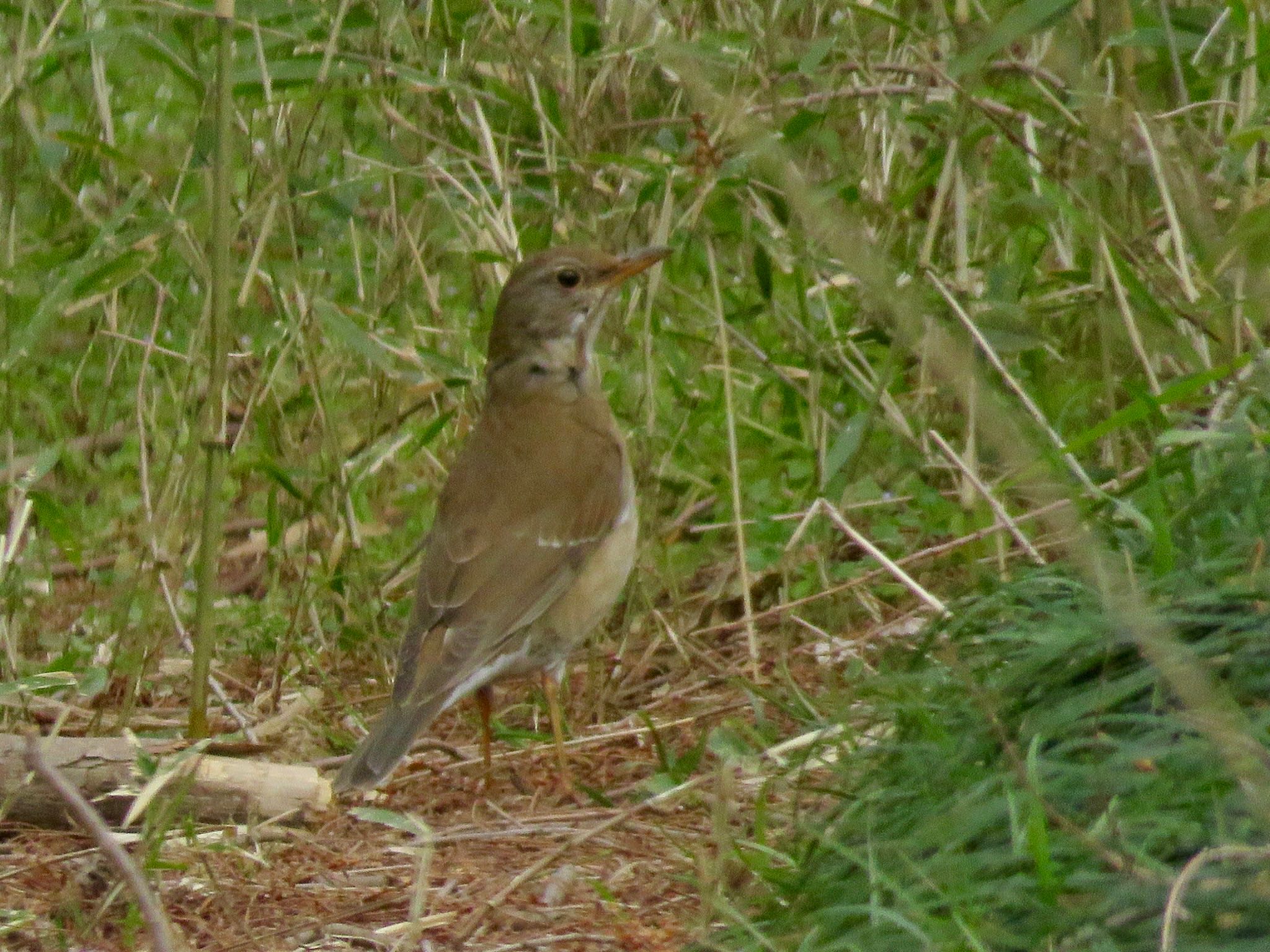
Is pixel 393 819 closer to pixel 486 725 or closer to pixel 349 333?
pixel 486 725

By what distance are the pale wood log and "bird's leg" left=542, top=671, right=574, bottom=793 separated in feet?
2.28

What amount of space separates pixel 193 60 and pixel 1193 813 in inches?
134

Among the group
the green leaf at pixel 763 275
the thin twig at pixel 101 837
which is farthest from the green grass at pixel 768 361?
the thin twig at pixel 101 837

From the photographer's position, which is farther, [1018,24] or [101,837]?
[1018,24]

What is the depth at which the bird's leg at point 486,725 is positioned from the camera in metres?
5.19

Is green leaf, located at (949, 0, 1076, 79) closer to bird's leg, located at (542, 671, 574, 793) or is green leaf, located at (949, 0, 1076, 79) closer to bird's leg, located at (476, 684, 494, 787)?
bird's leg, located at (542, 671, 574, 793)

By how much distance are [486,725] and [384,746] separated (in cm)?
61

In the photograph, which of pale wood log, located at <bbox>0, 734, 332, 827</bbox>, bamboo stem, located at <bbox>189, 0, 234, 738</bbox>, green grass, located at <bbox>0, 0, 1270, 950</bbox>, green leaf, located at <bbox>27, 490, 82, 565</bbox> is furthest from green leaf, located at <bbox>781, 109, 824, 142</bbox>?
green leaf, located at <bbox>27, 490, 82, 565</bbox>

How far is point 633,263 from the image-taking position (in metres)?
5.57

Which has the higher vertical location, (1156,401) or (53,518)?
(1156,401)

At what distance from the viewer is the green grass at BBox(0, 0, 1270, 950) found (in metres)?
3.29

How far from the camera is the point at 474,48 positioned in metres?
5.79

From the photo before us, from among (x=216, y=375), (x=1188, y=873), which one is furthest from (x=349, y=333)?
(x=1188, y=873)

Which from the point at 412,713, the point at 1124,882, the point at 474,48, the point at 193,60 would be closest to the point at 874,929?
the point at 1124,882
